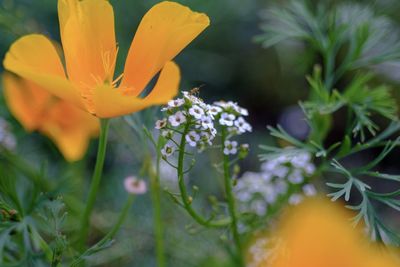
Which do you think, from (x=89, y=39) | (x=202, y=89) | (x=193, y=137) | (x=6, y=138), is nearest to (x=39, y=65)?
(x=89, y=39)

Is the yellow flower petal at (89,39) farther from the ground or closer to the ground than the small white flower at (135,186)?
farther from the ground

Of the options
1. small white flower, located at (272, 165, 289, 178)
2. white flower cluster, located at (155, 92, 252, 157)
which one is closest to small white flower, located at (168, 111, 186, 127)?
white flower cluster, located at (155, 92, 252, 157)

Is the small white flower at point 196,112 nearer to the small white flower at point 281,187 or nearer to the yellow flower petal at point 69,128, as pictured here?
the small white flower at point 281,187

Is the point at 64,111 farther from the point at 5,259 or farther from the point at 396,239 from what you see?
the point at 396,239

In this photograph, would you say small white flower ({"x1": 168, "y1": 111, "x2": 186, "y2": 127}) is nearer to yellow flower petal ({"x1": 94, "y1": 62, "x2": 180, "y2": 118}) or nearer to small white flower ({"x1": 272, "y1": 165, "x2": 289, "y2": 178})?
yellow flower petal ({"x1": 94, "y1": 62, "x2": 180, "y2": 118})

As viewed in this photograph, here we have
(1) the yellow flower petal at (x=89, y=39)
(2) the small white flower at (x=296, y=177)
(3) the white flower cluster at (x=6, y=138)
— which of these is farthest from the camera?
(3) the white flower cluster at (x=6, y=138)

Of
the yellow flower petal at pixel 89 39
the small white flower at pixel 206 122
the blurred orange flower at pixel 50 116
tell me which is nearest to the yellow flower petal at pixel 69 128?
the blurred orange flower at pixel 50 116

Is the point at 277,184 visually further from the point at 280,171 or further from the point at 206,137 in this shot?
the point at 206,137

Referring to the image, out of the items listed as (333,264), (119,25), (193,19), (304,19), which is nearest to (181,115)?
(193,19)

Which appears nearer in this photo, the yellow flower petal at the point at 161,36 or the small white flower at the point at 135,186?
the yellow flower petal at the point at 161,36
